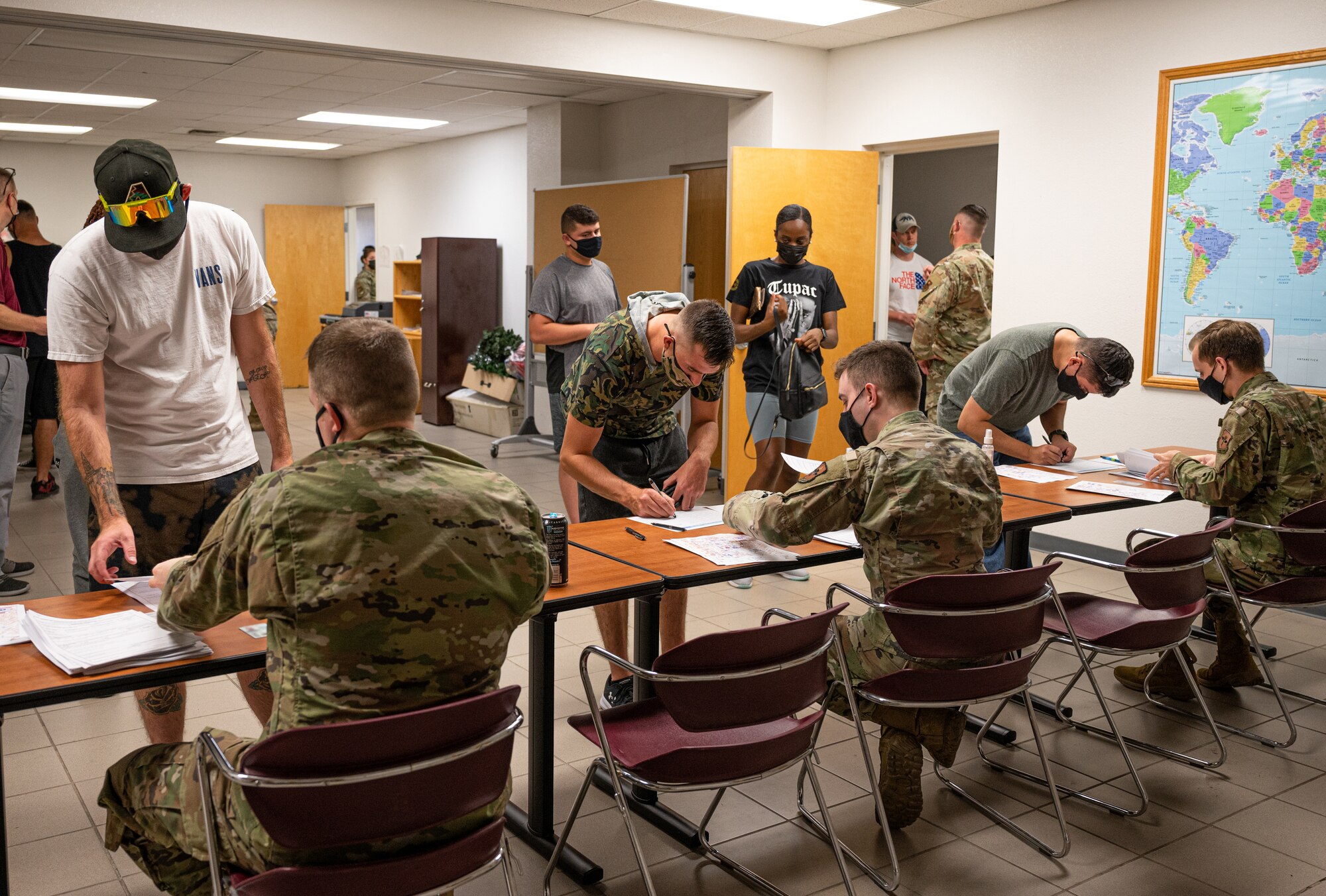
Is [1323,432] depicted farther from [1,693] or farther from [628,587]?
[1,693]

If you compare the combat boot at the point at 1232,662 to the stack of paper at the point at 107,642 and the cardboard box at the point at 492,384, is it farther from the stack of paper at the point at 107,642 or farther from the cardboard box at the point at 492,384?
the cardboard box at the point at 492,384

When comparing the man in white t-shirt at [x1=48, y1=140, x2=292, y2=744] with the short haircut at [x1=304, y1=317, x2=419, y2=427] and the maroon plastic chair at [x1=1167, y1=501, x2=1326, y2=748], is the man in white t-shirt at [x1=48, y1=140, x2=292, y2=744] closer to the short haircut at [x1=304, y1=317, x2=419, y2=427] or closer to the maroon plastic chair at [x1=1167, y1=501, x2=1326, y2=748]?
the short haircut at [x1=304, y1=317, x2=419, y2=427]

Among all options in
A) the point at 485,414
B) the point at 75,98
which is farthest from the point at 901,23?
the point at 75,98

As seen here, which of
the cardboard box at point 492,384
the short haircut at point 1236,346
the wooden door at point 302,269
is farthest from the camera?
the wooden door at point 302,269

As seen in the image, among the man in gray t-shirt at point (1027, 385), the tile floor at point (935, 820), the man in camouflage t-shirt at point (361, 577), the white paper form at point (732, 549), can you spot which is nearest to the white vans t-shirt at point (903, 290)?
the man in gray t-shirt at point (1027, 385)

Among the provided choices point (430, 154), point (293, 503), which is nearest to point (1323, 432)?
point (293, 503)

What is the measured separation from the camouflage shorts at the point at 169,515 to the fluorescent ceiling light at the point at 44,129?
1078cm

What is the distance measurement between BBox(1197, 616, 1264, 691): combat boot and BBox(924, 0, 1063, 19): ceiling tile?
348 cm

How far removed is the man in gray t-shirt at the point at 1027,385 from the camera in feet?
13.3

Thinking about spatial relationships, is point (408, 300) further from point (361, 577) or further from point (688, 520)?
point (361, 577)

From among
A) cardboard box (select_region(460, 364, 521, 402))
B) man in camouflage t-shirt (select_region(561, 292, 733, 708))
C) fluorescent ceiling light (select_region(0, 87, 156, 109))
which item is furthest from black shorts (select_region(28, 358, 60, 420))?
man in camouflage t-shirt (select_region(561, 292, 733, 708))

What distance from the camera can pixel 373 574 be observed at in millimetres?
1671

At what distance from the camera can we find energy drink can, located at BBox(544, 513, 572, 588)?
2.56 meters

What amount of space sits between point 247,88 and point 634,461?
717 cm
